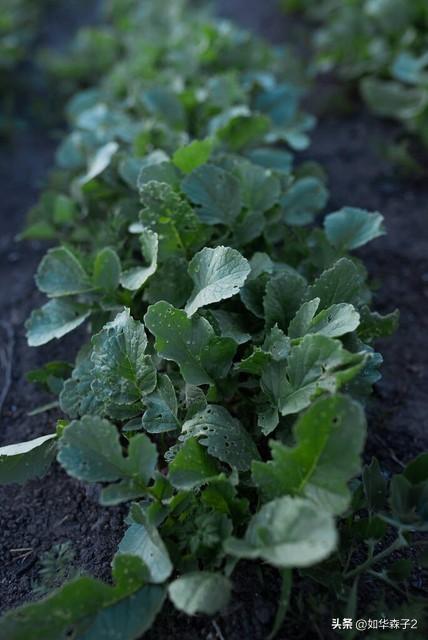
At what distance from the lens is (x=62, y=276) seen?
217 centimetres

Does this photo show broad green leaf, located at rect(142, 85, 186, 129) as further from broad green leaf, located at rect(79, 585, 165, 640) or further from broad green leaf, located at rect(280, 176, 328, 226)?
broad green leaf, located at rect(79, 585, 165, 640)

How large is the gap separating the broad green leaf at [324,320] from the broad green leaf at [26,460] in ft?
2.34

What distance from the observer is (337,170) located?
338 cm

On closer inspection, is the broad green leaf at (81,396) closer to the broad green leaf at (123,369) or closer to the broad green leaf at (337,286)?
→ the broad green leaf at (123,369)

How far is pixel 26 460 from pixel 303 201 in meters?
1.31

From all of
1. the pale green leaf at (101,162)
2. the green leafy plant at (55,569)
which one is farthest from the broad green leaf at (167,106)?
the green leafy plant at (55,569)

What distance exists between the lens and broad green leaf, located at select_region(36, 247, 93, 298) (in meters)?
2.14

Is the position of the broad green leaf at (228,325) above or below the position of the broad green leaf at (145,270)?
below

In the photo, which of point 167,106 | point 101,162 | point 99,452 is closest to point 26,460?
point 99,452

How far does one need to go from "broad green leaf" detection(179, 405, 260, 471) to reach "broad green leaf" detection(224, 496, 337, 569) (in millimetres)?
208

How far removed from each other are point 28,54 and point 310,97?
7.03 ft

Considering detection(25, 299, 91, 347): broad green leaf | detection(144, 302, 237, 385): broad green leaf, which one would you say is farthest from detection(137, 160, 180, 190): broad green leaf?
detection(144, 302, 237, 385): broad green leaf

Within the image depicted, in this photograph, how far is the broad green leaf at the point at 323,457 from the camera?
1.39 metres

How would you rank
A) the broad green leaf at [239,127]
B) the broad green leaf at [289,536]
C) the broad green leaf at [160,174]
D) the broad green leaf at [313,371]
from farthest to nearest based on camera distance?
the broad green leaf at [239,127]
the broad green leaf at [160,174]
the broad green leaf at [313,371]
the broad green leaf at [289,536]
